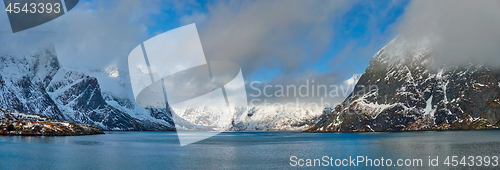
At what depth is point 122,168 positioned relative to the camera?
62375 mm

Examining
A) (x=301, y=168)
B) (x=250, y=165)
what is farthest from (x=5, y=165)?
(x=301, y=168)

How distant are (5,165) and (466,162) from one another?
9673 centimetres

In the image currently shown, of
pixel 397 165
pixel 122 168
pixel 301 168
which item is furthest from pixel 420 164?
pixel 122 168

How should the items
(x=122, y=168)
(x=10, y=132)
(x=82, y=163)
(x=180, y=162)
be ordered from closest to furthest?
(x=122, y=168)
(x=82, y=163)
(x=180, y=162)
(x=10, y=132)

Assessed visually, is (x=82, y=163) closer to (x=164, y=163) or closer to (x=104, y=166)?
(x=104, y=166)

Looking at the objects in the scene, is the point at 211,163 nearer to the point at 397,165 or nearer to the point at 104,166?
the point at 104,166

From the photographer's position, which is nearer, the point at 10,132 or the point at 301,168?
the point at 301,168

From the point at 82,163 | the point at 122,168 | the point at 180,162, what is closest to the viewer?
the point at 122,168

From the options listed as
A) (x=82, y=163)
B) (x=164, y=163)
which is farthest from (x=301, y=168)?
(x=82, y=163)

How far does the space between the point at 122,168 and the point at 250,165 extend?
27.3 meters

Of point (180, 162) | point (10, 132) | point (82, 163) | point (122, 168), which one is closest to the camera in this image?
point (122, 168)

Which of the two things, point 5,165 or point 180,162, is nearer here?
point 5,165

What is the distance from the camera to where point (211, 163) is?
71.2 m

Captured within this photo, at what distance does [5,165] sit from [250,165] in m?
51.9
